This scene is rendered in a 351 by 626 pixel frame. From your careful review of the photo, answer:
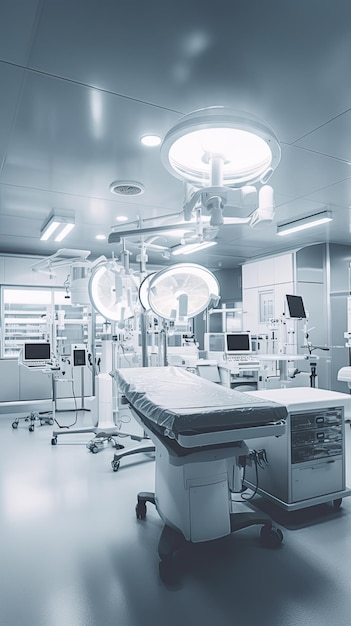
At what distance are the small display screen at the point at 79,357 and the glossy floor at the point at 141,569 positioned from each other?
242 centimetres

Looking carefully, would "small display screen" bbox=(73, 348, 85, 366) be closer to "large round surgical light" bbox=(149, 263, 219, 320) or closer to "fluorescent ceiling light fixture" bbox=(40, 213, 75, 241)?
"fluorescent ceiling light fixture" bbox=(40, 213, 75, 241)

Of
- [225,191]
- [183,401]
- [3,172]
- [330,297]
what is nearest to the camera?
[225,191]

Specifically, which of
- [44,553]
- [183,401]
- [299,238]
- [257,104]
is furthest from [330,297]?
[44,553]

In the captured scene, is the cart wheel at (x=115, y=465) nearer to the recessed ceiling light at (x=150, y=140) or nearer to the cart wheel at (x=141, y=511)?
the cart wheel at (x=141, y=511)

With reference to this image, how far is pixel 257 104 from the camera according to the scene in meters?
2.46

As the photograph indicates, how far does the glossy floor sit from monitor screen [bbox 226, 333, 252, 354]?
115 inches

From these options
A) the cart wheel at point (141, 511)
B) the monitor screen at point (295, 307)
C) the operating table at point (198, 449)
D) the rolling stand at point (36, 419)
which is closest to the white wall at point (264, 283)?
the monitor screen at point (295, 307)

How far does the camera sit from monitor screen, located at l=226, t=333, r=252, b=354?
5.92 m

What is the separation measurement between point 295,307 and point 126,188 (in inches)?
114

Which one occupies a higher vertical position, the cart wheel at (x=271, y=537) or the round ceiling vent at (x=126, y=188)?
the round ceiling vent at (x=126, y=188)

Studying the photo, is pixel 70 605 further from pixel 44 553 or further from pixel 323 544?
pixel 323 544

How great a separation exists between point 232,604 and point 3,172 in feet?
11.4

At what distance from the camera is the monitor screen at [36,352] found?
578 centimetres

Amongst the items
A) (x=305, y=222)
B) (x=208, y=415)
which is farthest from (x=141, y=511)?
(x=305, y=222)
